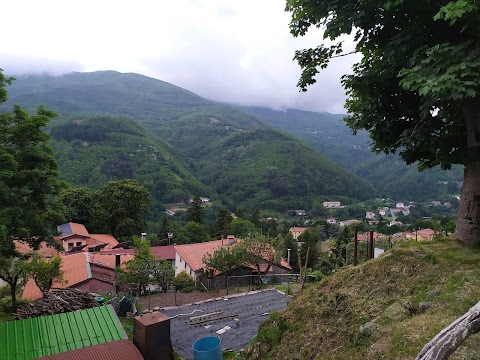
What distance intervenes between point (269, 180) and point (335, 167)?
42997 mm

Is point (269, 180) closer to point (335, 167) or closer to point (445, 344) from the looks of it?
point (335, 167)

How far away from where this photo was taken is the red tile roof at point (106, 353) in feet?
27.9

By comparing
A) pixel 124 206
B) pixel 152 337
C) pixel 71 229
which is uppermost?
pixel 152 337

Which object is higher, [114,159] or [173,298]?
[114,159]

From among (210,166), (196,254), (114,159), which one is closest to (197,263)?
(196,254)

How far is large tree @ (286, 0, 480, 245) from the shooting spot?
5.93 meters

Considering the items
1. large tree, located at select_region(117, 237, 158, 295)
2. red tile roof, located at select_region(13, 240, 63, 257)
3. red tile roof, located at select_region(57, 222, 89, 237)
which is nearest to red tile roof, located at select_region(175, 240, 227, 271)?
large tree, located at select_region(117, 237, 158, 295)

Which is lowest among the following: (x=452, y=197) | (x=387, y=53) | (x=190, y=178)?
(x=452, y=197)

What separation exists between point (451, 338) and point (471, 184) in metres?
5.55

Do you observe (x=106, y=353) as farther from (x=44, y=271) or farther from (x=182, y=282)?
(x=182, y=282)

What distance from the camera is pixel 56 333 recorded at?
9289 millimetres

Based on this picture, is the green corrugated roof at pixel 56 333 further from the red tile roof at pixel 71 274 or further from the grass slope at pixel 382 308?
the red tile roof at pixel 71 274

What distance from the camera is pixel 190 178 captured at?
132m

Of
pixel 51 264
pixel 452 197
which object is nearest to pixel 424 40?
pixel 51 264
